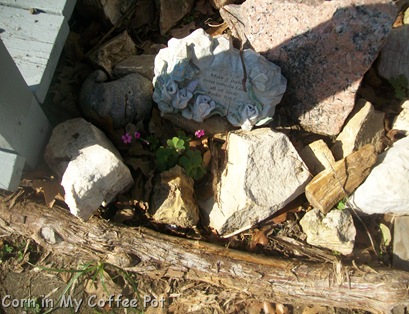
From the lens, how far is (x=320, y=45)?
3.22 m

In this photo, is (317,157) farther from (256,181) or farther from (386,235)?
(386,235)

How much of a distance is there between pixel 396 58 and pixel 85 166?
9.32 feet

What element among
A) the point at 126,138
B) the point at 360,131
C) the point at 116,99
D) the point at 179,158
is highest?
the point at 116,99

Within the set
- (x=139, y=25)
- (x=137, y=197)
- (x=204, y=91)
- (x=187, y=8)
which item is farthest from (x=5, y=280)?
(x=187, y=8)

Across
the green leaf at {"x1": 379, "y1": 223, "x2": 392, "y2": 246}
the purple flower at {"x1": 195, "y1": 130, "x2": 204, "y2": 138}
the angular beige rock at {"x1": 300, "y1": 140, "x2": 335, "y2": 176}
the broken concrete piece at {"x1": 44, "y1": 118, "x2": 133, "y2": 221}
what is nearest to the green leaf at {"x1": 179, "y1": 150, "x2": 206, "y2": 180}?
the purple flower at {"x1": 195, "y1": 130, "x2": 204, "y2": 138}

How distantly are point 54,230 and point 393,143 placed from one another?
290 cm

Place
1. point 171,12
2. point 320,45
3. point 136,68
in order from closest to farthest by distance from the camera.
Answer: point 320,45
point 136,68
point 171,12

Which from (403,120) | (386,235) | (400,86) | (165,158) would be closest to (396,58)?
(400,86)

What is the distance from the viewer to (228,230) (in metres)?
3.24

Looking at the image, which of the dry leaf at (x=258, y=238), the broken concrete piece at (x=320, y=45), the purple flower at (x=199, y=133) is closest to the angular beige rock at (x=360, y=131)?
the broken concrete piece at (x=320, y=45)

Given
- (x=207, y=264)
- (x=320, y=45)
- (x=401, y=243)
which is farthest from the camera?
(x=401, y=243)

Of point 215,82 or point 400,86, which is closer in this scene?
point 215,82

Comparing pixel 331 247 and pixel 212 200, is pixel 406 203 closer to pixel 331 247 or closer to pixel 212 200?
pixel 331 247

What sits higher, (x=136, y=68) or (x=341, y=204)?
(x=136, y=68)
